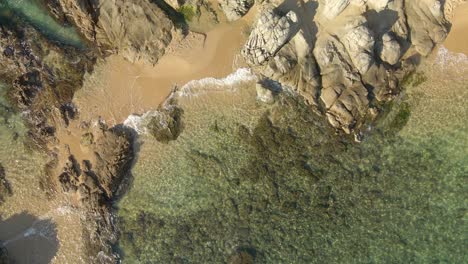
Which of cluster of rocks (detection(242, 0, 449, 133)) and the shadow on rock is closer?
cluster of rocks (detection(242, 0, 449, 133))

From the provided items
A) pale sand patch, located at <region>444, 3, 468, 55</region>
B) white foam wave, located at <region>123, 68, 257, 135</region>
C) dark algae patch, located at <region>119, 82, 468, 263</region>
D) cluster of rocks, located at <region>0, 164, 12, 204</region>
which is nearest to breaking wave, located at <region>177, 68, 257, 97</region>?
white foam wave, located at <region>123, 68, 257, 135</region>

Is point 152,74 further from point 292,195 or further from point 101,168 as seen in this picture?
point 292,195

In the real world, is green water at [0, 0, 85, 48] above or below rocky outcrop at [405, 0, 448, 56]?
below

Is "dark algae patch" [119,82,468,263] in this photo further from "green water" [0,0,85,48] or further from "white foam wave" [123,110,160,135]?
"green water" [0,0,85,48]

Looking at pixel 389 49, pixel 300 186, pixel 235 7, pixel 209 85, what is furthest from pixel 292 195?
pixel 235 7

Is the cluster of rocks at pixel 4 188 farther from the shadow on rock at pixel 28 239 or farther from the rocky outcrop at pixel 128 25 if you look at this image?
the rocky outcrop at pixel 128 25

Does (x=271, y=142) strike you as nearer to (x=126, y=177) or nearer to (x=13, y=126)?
(x=126, y=177)

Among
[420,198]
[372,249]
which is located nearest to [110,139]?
[372,249]
